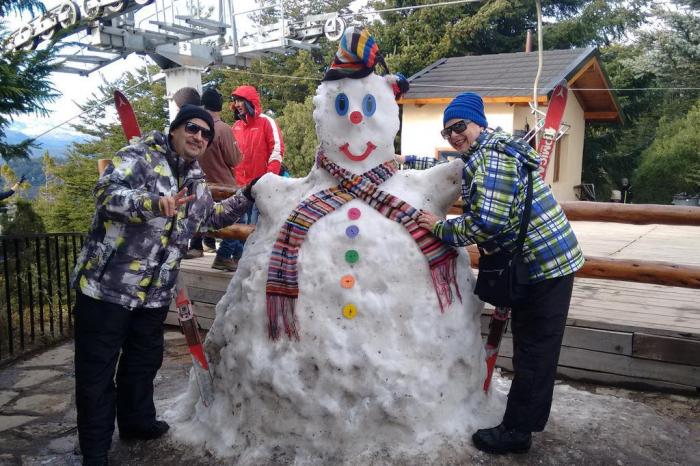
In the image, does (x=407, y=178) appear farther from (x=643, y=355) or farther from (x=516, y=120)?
(x=516, y=120)

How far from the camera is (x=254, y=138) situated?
5.70 metres

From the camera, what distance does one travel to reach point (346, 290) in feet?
9.41

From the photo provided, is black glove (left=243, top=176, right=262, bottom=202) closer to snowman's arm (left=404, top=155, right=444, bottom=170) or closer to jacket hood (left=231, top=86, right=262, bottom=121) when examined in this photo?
snowman's arm (left=404, top=155, right=444, bottom=170)

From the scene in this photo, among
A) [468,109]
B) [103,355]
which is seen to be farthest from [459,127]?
[103,355]

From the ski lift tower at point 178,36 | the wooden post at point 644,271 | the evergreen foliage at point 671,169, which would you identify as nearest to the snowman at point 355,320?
the wooden post at point 644,271

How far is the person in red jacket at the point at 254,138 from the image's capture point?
556 centimetres

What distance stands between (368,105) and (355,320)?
1038mm

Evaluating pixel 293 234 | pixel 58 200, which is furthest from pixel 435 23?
pixel 293 234

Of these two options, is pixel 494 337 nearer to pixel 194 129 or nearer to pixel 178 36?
pixel 194 129

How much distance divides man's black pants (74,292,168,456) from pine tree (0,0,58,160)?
2456 millimetres

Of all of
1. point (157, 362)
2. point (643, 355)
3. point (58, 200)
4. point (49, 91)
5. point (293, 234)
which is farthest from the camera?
point (58, 200)

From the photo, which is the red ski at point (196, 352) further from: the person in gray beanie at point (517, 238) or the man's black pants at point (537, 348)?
the man's black pants at point (537, 348)

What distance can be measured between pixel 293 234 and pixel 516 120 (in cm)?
1316

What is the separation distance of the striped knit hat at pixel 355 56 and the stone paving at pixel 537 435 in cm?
181
